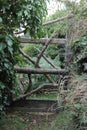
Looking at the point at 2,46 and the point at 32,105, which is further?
the point at 32,105

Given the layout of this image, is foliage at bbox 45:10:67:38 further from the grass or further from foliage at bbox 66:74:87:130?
foliage at bbox 66:74:87:130

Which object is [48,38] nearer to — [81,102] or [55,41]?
[55,41]

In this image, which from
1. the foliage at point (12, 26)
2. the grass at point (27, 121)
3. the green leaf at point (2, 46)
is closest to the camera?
the green leaf at point (2, 46)

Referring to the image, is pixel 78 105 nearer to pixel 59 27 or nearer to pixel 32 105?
pixel 32 105

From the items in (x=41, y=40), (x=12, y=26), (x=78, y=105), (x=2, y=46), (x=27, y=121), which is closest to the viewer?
(x=78, y=105)

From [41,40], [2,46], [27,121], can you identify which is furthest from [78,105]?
[41,40]

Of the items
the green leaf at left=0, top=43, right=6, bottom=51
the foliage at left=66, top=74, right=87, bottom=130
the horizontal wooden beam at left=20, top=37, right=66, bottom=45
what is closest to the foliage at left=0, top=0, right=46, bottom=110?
the green leaf at left=0, top=43, right=6, bottom=51

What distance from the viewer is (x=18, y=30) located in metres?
3.97

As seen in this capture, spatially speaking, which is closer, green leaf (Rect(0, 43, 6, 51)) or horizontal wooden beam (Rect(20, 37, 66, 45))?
green leaf (Rect(0, 43, 6, 51))

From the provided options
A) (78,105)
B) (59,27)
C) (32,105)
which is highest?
(59,27)

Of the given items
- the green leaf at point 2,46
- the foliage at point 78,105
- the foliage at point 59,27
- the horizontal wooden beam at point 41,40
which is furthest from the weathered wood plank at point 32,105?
the foliage at point 78,105

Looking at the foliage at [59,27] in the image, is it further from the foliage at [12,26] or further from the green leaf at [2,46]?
the green leaf at [2,46]

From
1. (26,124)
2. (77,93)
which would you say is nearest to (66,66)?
(26,124)

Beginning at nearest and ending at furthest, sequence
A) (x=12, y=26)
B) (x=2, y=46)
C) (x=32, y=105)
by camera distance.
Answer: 1. (x=2, y=46)
2. (x=12, y=26)
3. (x=32, y=105)
